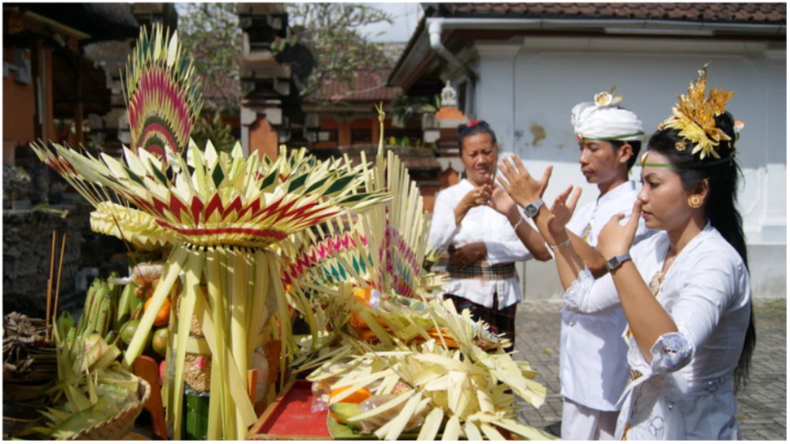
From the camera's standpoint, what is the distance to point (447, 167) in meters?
6.92

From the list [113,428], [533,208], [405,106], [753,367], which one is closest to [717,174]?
[533,208]

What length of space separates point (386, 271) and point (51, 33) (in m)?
8.35

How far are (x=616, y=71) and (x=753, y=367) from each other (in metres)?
3.60

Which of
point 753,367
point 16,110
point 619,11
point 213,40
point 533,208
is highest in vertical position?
point 213,40

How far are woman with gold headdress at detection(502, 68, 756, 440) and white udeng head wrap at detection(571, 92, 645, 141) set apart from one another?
62 centimetres

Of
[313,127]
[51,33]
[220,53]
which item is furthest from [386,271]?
[220,53]

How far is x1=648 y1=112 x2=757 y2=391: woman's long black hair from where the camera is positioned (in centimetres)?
165

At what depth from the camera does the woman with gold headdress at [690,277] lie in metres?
1.53

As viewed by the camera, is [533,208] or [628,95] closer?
[533,208]

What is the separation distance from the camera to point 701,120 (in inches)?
64.5

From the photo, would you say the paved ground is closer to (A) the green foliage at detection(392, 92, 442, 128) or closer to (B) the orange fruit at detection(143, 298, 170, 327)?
(B) the orange fruit at detection(143, 298, 170, 327)

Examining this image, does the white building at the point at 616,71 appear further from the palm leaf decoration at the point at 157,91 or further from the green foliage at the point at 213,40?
the green foliage at the point at 213,40

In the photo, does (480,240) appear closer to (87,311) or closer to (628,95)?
(87,311)

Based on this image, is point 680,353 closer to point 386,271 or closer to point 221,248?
point 386,271
